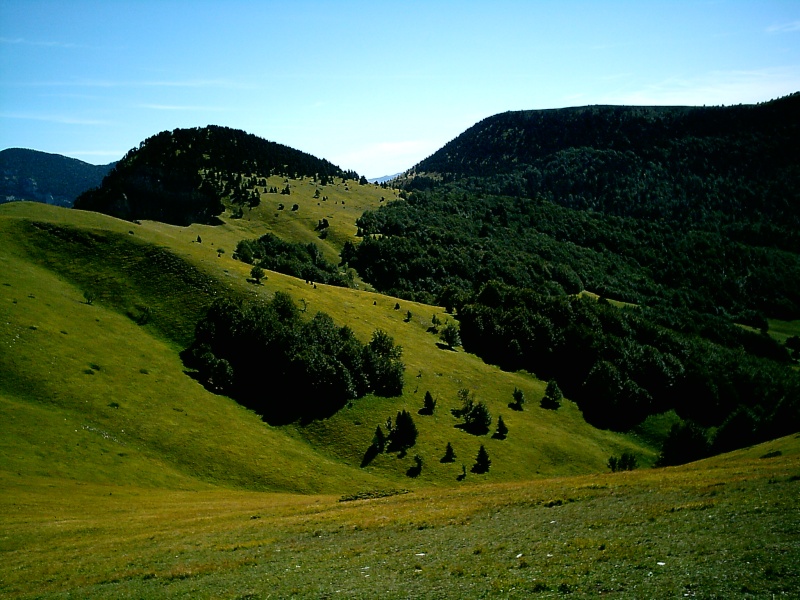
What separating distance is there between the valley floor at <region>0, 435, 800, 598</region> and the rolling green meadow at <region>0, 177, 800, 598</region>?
17cm

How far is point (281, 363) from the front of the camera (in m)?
102

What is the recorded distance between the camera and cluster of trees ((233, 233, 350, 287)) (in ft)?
530

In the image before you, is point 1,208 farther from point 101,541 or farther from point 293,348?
point 101,541

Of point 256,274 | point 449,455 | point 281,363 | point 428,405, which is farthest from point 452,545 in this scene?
point 256,274

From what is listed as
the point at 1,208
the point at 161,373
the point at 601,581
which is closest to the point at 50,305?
the point at 161,373

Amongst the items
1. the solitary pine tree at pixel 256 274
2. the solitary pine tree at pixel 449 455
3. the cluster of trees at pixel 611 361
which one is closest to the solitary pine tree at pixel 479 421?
the solitary pine tree at pixel 449 455

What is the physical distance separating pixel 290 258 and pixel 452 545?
158 meters

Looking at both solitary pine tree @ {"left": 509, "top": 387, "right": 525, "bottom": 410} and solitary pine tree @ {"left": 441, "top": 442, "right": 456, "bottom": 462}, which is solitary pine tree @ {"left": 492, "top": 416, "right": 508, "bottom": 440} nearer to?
solitary pine tree @ {"left": 441, "top": 442, "right": 456, "bottom": 462}

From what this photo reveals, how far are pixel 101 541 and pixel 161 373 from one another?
5626 centimetres

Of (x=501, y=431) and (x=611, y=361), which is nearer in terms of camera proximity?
(x=501, y=431)

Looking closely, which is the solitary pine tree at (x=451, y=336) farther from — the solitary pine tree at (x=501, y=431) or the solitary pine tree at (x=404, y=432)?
the solitary pine tree at (x=404, y=432)

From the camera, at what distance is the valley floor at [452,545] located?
1867 centimetres

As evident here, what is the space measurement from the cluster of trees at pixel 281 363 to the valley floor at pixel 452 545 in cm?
4893

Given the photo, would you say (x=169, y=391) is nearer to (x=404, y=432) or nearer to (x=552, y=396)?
(x=404, y=432)
